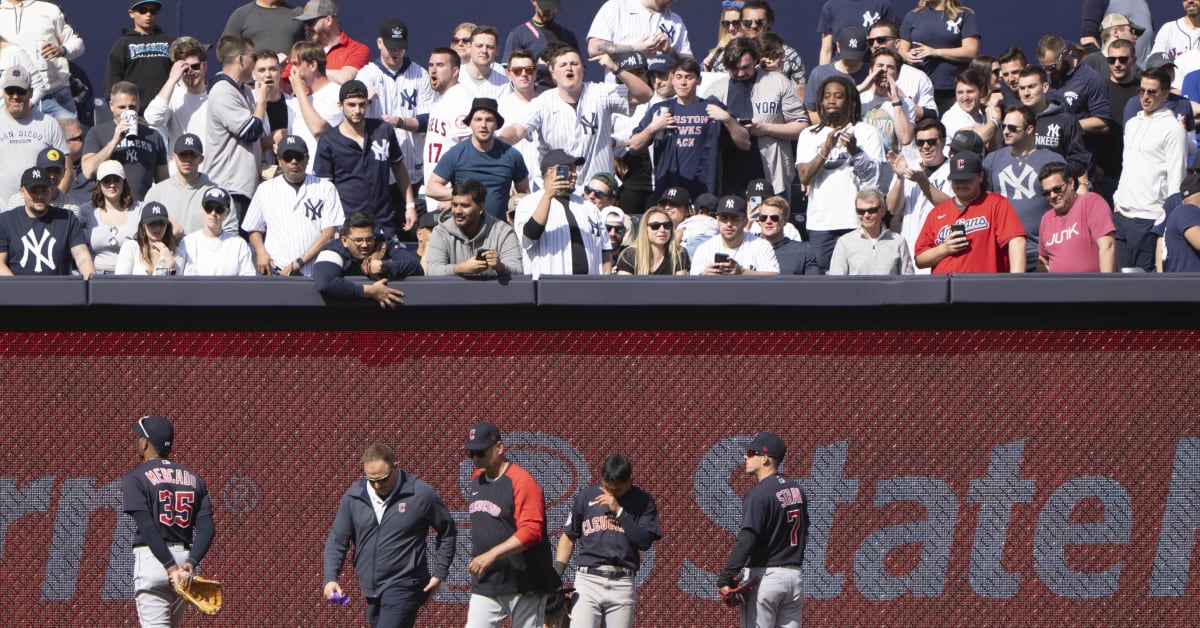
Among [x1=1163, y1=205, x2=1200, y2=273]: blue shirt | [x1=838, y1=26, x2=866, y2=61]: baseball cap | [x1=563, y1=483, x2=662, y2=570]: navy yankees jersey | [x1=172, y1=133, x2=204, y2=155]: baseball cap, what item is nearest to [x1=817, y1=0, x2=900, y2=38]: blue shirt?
[x1=838, y1=26, x2=866, y2=61]: baseball cap

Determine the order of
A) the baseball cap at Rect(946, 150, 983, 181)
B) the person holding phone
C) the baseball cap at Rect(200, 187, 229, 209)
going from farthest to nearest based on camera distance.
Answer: the baseball cap at Rect(200, 187, 229, 209) → the baseball cap at Rect(946, 150, 983, 181) → the person holding phone

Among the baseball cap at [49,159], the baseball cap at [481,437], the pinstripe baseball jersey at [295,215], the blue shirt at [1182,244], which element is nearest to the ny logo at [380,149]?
the pinstripe baseball jersey at [295,215]

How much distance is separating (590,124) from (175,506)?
242 inches

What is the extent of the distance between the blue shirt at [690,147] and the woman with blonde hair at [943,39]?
3.37 metres

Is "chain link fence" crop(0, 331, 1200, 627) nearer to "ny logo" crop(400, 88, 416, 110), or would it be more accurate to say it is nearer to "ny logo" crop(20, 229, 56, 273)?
"ny logo" crop(20, 229, 56, 273)

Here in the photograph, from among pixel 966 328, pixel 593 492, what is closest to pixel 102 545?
pixel 593 492

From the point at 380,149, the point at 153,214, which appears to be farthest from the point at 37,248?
the point at 380,149

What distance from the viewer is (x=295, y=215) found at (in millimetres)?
11875

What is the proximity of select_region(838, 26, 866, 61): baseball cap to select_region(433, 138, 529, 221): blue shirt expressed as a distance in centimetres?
412

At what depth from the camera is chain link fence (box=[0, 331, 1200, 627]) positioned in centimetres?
897

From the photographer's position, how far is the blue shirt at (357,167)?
41.8 ft

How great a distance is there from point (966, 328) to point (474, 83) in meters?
6.55

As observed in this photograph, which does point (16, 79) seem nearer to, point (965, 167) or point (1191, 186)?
point (965, 167)

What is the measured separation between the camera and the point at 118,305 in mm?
8859
